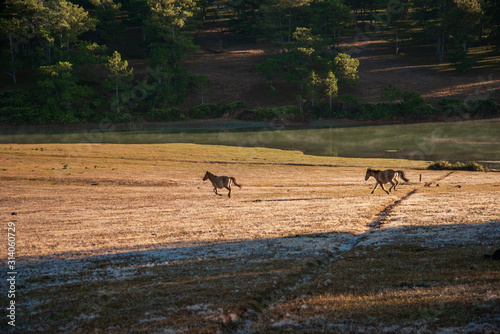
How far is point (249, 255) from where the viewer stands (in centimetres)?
1783

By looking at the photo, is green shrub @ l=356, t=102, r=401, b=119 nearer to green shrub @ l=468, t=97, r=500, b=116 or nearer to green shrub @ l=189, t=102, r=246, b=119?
green shrub @ l=468, t=97, r=500, b=116

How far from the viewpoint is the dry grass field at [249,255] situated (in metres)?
11.1

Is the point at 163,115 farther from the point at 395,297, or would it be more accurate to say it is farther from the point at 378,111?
the point at 395,297

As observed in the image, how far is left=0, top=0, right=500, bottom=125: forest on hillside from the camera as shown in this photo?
325 feet

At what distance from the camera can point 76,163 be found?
45.7 m

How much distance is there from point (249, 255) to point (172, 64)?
108 metres

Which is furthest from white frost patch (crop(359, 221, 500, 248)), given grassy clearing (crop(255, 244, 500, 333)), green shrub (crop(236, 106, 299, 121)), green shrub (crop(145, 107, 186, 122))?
green shrub (crop(145, 107, 186, 122))

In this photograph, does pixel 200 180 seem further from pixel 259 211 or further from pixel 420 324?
pixel 420 324

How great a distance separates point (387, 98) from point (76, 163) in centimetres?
7449

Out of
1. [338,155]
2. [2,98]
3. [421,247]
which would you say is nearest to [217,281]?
[421,247]

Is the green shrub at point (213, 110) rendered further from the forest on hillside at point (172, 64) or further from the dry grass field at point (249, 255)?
the dry grass field at point (249, 255)

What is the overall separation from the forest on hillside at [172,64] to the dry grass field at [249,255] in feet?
209

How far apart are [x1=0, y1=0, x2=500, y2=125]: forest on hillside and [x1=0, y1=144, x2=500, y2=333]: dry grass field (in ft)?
209

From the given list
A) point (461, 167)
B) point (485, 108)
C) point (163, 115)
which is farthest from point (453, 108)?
point (163, 115)
